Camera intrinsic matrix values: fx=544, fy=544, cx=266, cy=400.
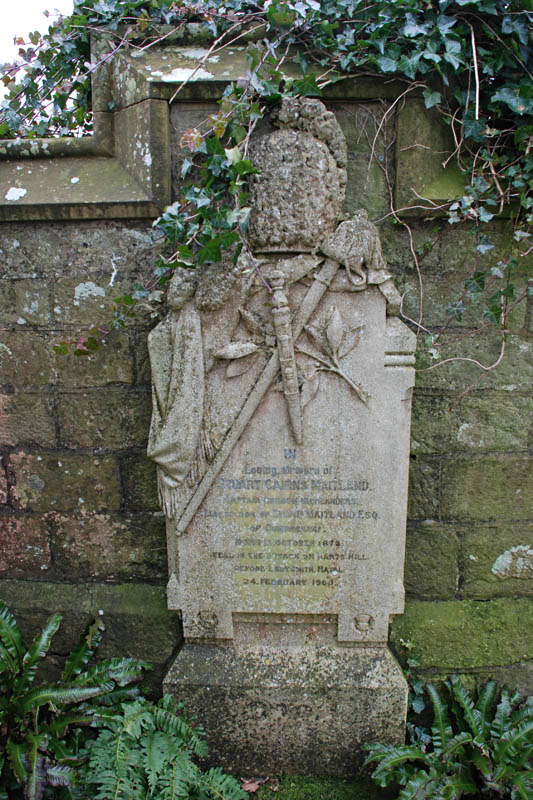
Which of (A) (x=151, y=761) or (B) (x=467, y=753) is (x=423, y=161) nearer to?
(B) (x=467, y=753)

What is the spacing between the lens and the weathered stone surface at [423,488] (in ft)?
9.50

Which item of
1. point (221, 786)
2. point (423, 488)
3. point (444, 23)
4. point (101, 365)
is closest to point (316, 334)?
point (423, 488)

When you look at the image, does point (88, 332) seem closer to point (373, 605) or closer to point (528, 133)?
point (373, 605)

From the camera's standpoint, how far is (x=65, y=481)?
303cm

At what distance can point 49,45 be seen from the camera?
2873 millimetres

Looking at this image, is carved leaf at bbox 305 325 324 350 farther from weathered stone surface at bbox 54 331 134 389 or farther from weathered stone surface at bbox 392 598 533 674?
weathered stone surface at bbox 392 598 533 674

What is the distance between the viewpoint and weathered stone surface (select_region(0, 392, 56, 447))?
9.77 feet

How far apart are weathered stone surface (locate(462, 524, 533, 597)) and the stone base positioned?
2.14ft

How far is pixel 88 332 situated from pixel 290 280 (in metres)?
1.10

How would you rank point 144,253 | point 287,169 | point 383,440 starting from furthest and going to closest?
point 144,253 < point 383,440 < point 287,169

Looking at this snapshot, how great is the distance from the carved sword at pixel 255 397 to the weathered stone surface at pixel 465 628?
1320 mm

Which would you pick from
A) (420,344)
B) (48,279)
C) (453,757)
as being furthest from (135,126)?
(453,757)

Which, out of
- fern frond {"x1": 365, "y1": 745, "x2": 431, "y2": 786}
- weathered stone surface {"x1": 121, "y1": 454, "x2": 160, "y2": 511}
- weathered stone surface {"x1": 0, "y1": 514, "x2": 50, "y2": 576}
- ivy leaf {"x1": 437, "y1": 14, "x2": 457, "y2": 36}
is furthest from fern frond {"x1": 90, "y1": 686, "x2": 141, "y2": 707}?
ivy leaf {"x1": 437, "y1": 14, "x2": 457, "y2": 36}

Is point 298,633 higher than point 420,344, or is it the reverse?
point 420,344
